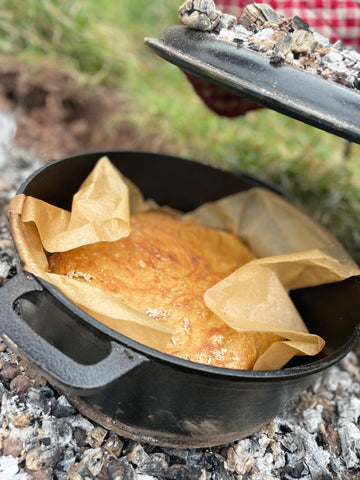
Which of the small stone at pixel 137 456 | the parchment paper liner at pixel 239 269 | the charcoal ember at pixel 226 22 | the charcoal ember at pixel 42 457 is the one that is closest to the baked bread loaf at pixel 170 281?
the parchment paper liner at pixel 239 269

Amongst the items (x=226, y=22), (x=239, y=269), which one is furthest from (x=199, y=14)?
(x=239, y=269)

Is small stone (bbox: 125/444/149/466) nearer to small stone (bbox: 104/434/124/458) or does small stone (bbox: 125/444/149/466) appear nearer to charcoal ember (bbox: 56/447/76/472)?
small stone (bbox: 104/434/124/458)

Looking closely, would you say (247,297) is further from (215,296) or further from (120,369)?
(120,369)

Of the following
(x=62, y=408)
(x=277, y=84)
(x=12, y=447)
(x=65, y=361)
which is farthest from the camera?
(x=62, y=408)

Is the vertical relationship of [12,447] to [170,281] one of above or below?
below

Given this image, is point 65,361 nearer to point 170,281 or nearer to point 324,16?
point 170,281

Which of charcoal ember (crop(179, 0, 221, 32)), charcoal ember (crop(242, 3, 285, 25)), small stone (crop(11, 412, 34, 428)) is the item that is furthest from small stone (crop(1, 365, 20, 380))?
charcoal ember (crop(242, 3, 285, 25))
